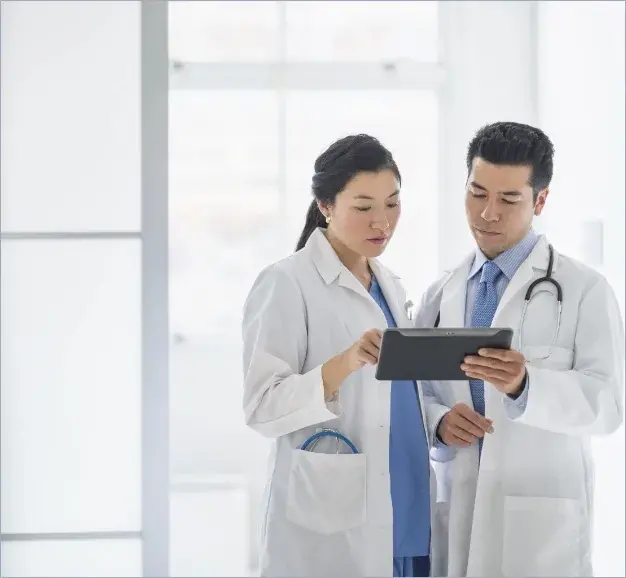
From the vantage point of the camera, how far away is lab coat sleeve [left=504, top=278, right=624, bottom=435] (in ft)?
4.53

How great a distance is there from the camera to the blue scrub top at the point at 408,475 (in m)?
1.51

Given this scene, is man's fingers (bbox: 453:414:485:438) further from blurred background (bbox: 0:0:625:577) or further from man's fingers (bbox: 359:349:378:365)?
blurred background (bbox: 0:0:625:577)

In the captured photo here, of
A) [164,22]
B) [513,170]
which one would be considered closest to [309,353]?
[513,170]

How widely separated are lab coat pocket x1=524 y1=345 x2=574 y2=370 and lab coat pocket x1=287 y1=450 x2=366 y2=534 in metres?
0.35

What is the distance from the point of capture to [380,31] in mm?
3117

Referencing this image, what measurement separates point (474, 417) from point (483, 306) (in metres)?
0.22

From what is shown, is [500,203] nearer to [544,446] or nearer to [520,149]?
[520,149]

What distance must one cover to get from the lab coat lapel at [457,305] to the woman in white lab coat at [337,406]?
8cm

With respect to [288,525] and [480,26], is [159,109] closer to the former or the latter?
[288,525]

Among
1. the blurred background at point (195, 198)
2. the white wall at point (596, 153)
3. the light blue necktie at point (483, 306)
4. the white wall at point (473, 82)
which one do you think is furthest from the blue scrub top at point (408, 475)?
the white wall at point (473, 82)

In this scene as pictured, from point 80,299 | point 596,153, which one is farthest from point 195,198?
point 596,153

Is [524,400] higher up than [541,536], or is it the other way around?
[524,400]

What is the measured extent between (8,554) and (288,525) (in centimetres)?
80

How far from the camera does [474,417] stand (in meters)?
1.48
